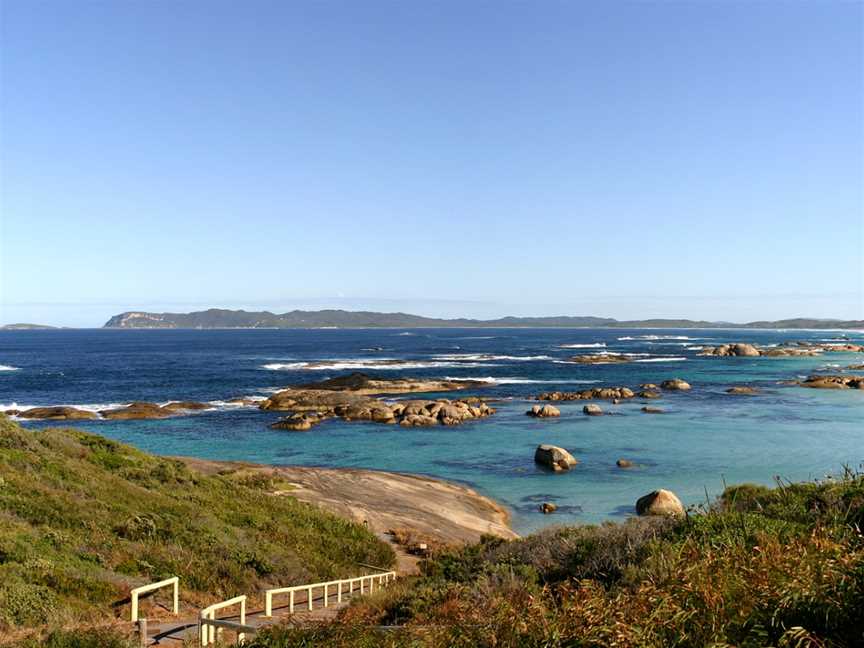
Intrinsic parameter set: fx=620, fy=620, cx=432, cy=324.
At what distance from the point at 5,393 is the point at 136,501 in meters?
68.5

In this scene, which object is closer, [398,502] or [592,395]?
[398,502]

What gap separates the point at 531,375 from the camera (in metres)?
94.8

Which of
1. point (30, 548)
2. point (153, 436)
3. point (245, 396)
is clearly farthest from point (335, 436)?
point (30, 548)

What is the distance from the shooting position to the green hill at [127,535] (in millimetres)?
12273

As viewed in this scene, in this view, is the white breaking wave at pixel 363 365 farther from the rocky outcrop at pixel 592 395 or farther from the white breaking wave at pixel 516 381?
the rocky outcrop at pixel 592 395

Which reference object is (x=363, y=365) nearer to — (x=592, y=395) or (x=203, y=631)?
(x=592, y=395)

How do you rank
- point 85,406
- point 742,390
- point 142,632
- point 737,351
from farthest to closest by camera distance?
point 737,351 → point 742,390 → point 85,406 → point 142,632

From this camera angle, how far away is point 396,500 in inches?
1200

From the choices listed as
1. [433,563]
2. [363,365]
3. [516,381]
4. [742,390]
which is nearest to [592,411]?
[742,390]

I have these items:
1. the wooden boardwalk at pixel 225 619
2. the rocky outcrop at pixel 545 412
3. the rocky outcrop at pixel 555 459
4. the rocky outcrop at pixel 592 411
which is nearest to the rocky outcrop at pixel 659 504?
the rocky outcrop at pixel 555 459

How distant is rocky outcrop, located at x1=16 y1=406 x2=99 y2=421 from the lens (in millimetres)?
57041

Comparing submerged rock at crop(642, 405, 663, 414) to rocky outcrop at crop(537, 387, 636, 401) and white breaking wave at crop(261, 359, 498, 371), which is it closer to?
rocky outcrop at crop(537, 387, 636, 401)

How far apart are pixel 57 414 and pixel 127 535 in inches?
1948

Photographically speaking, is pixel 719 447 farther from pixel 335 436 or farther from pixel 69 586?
pixel 69 586
